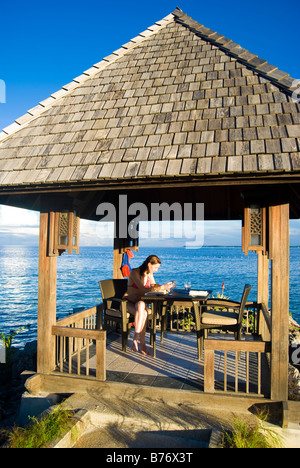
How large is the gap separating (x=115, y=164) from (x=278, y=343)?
2838mm

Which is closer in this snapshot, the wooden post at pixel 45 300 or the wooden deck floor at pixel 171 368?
the wooden deck floor at pixel 171 368

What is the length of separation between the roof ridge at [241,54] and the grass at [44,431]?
457cm

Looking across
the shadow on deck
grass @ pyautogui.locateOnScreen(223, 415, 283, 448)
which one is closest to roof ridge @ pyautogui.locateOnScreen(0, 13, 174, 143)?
the shadow on deck

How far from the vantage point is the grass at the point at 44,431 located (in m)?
3.15

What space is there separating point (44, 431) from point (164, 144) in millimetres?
3357

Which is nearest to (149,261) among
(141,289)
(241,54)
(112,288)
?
(141,289)

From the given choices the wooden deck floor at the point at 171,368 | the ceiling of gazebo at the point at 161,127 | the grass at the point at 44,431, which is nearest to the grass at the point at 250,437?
the wooden deck floor at the point at 171,368

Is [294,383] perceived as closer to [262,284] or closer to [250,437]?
[262,284]

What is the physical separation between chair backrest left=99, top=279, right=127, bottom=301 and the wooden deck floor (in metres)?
0.89

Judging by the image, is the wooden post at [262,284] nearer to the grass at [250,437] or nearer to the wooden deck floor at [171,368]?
the wooden deck floor at [171,368]
